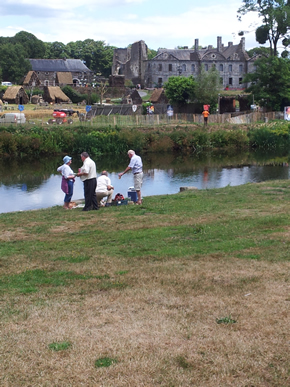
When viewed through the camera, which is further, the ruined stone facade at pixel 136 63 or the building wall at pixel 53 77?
the ruined stone facade at pixel 136 63

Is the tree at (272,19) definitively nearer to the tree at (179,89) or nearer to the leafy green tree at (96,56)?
the tree at (179,89)

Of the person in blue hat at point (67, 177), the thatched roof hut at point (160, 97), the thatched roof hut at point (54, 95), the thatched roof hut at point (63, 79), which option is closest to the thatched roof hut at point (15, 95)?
Answer: the thatched roof hut at point (54, 95)

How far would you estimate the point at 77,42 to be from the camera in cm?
14538

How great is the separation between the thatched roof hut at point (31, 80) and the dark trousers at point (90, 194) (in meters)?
78.4

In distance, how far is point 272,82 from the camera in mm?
66188

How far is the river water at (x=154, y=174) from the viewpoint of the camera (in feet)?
92.5

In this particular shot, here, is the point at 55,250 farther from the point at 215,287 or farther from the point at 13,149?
the point at 13,149

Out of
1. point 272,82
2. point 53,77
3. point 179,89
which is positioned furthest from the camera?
point 53,77

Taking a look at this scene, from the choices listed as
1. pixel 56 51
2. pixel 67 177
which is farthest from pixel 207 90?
pixel 56 51

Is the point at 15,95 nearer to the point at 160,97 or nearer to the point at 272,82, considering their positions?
the point at 160,97

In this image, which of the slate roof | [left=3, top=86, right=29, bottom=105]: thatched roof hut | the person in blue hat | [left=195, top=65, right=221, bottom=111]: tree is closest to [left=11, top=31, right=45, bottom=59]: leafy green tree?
the slate roof

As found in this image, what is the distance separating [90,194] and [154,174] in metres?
20.9

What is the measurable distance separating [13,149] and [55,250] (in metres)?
37.4


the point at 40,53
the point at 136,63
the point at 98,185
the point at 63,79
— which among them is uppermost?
the point at 40,53
